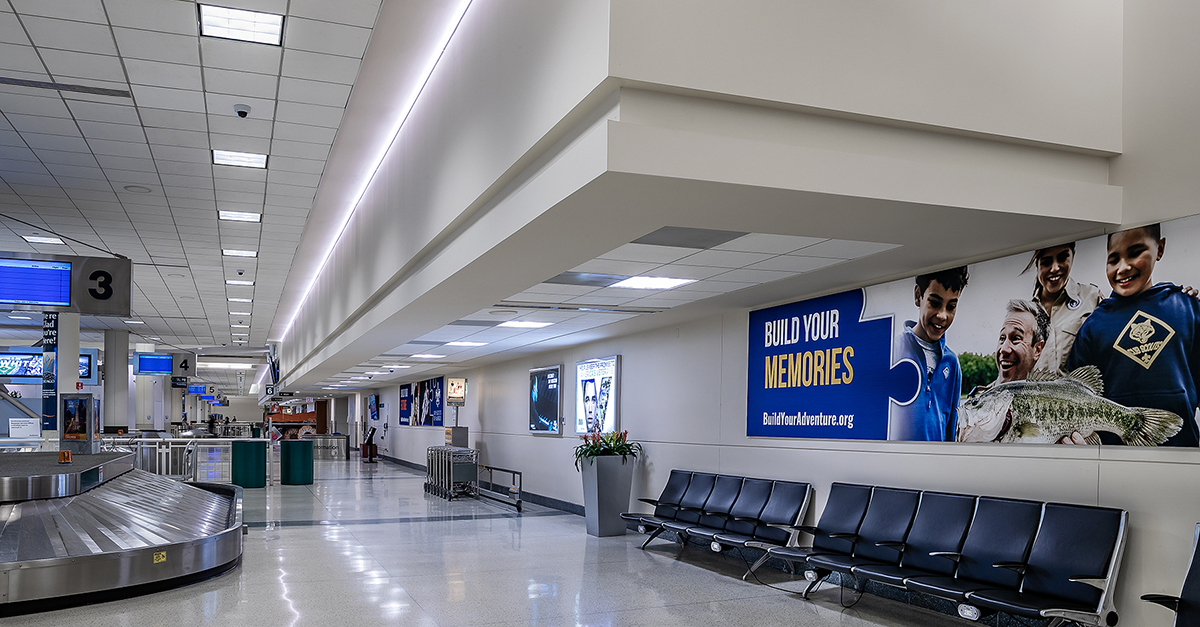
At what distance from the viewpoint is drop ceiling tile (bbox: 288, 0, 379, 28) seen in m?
5.07

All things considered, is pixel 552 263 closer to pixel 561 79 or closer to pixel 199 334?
pixel 561 79

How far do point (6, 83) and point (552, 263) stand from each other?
4.19m

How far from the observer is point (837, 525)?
730cm

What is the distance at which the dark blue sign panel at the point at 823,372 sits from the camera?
7.33 metres

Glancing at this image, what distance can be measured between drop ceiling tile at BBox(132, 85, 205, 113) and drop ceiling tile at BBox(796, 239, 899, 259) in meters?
4.82

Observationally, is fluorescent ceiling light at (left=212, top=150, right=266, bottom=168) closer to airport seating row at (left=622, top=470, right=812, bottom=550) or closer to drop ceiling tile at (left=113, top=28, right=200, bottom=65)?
drop ceiling tile at (left=113, top=28, right=200, bottom=65)

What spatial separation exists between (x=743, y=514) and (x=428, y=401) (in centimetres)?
1711

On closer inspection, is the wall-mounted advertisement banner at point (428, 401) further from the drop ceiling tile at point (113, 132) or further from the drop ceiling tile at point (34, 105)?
the drop ceiling tile at point (34, 105)

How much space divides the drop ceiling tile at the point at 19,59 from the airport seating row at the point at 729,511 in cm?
678

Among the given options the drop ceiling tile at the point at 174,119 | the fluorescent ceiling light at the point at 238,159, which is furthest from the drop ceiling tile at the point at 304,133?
the fluorescent ceiling light at the point at 238,159

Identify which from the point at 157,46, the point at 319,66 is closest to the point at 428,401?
the point at 319,66

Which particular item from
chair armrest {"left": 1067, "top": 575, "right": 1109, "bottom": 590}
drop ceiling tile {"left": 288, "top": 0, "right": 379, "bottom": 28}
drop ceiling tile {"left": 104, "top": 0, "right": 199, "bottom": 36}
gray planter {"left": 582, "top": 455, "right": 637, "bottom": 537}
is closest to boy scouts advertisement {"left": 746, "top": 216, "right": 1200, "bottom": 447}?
chair armrest {"left": 1067, "top": 575, "right": 1109, "bottom": 590}

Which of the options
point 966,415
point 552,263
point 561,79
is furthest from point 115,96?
point 966,415

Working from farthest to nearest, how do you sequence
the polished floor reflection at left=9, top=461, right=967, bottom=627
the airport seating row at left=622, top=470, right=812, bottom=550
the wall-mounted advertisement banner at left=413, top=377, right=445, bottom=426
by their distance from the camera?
the wall-mounted advertisement banner at left=413, top=377, right=445, bottom=426 < the airport seating row at left=622, top=470, right=812, bottom=550 < the polished floor reflection at left=9, top=461, right=967, bottom=627
